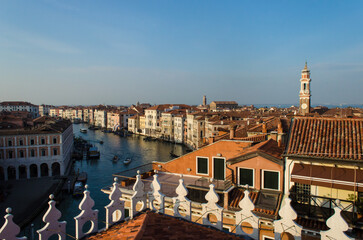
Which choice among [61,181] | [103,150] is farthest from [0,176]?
[103,150]

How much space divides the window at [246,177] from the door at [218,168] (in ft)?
4.17

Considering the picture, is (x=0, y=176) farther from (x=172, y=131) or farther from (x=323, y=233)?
(x=172, y=131)

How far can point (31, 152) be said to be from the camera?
24.5m

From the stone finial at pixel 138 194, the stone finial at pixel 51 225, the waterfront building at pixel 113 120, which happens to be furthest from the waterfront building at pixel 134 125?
the stone finial at pixel 51 225

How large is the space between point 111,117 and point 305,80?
190ft

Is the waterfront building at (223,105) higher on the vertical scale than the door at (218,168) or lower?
higher

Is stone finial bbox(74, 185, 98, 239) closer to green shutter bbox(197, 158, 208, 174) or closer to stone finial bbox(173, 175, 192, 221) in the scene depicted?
stone finial bbox(173, 175, 192, 221)

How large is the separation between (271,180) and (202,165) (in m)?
2.90

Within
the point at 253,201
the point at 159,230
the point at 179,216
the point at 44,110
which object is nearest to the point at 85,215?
the point at 159,230

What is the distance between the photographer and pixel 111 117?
8062cm

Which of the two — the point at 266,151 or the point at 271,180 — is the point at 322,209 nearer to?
the point at 271,180

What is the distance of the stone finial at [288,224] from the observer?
12.5ft

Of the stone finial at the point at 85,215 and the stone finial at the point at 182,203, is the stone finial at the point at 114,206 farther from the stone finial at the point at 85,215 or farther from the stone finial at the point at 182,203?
the stone finial at the point at 182,203

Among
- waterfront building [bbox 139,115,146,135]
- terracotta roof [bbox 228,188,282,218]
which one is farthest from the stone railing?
waterfront building [bbox 139,115,146,135]
